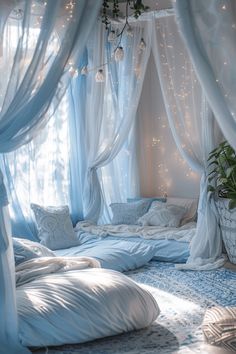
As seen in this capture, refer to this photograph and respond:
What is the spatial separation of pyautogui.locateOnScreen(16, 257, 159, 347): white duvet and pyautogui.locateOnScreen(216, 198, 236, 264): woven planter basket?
5.27 feet

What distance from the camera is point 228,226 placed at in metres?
4.86

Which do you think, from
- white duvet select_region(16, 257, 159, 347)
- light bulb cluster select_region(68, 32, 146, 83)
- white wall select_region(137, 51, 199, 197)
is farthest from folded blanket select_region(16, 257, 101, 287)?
white wall select_region(137, 51, 199, 197)

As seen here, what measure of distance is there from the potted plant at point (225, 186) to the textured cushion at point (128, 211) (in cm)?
117

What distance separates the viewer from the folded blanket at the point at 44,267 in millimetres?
3445

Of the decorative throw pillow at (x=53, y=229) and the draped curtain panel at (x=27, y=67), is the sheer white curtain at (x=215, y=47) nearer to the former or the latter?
the draped curtain panel at (x=27, y=67)

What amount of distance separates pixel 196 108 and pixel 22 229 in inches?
79.0

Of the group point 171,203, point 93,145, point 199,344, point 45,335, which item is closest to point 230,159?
point 171,203

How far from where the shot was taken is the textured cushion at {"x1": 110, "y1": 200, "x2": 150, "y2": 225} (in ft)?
19.4

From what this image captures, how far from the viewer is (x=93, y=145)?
5.96 metres

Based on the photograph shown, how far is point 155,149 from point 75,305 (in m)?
3.61

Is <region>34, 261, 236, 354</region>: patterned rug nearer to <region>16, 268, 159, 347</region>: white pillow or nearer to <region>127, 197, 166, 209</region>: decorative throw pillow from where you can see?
<region>16, 268, 159, 347</region>: white pillow

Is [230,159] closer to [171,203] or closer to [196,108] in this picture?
[196,108]

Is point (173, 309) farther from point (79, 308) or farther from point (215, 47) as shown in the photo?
point (215, 47)

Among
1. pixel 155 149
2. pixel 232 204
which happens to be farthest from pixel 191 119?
pixel 155 149
